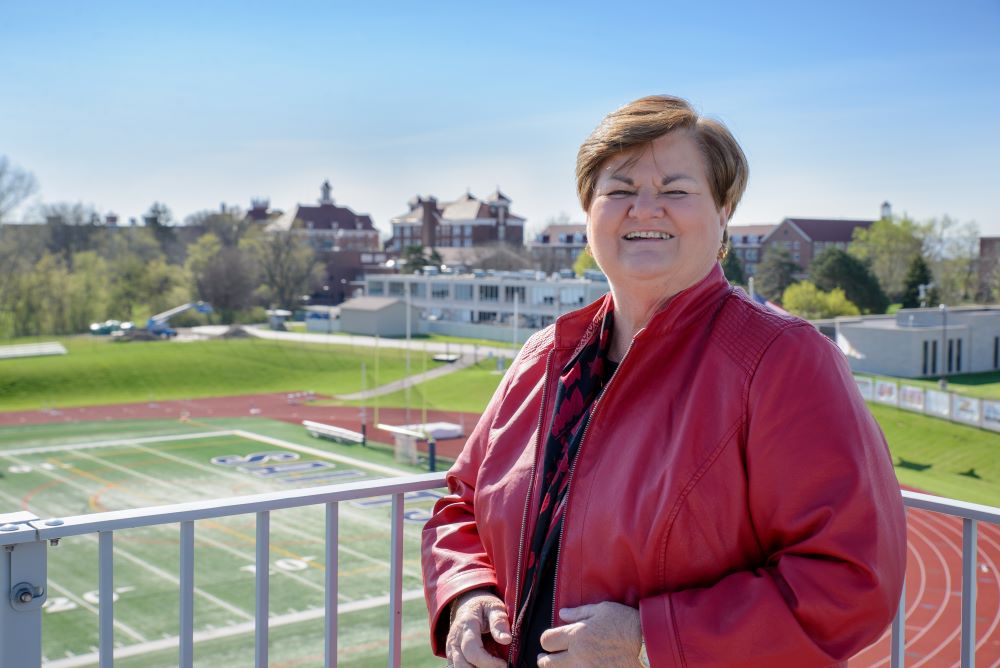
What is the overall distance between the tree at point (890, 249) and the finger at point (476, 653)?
38135 mm

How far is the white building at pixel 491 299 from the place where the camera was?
134ft

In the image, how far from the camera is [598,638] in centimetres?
124

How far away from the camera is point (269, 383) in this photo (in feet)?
136

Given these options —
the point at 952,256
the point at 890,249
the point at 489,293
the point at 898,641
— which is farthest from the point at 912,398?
the point at 489,293

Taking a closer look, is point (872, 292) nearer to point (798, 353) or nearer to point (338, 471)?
point (338, 471)

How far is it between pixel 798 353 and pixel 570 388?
369 mm

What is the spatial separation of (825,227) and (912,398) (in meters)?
31.4

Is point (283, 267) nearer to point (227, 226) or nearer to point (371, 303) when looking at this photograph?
point (227, 226)

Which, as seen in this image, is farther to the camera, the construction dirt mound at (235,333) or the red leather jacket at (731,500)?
the construction dirt mound at (235,333)

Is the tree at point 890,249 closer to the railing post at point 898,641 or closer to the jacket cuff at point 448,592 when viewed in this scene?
the railing post at point 898,641

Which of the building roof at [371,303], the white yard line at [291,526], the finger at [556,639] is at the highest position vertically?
the finger at [556,639]

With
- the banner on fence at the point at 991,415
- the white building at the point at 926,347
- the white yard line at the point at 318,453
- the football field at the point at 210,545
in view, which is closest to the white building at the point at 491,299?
the white yard line at the point at 318,453

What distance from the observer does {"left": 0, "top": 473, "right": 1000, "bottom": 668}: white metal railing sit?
1446 millimetres

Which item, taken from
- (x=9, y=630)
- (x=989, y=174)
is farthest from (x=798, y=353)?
(x=989, y=174)
